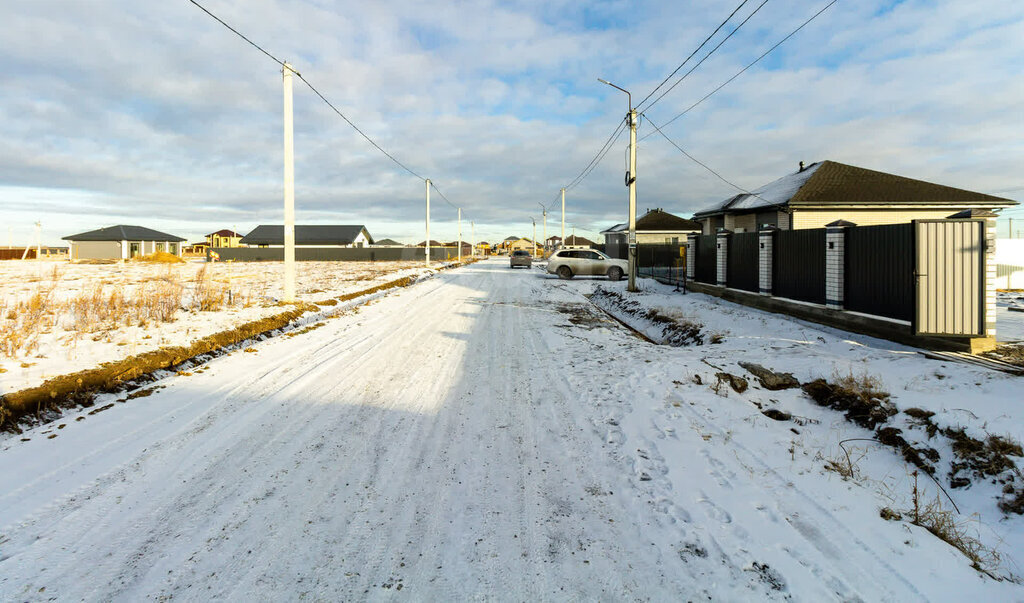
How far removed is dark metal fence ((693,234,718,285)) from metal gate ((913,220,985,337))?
948 centimetres

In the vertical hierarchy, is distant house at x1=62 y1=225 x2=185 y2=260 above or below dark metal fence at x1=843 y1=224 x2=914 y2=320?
above

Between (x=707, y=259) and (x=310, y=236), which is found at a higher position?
(x=310, y=236)

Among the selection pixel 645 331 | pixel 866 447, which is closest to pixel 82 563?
pixel 866 447

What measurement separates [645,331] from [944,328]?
20.9 ft

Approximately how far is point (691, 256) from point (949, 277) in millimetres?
12642

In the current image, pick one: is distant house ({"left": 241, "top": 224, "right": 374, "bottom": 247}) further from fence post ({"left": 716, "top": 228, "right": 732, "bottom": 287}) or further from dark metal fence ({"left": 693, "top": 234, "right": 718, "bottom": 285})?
fence post ({"left": 716, "top": 228, "right": 732, "bottom": 287})

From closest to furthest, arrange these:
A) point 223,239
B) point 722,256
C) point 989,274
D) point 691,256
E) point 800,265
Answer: point 989,274
point 800,265
point 722,256
point 691,256
point 223,239

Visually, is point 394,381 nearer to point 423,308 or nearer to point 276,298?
point 423,308

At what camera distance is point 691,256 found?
69.1 ft

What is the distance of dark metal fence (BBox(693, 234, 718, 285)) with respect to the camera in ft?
60.8

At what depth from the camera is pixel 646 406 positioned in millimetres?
6023

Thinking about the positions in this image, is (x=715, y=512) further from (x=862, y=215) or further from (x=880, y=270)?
(x=862, y=215)

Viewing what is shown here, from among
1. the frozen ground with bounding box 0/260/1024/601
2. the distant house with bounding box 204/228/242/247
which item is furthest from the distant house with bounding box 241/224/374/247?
the frozen ground with bounding box 0/260/1024/601

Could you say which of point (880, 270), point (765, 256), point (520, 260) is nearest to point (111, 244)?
point (520, 260)
